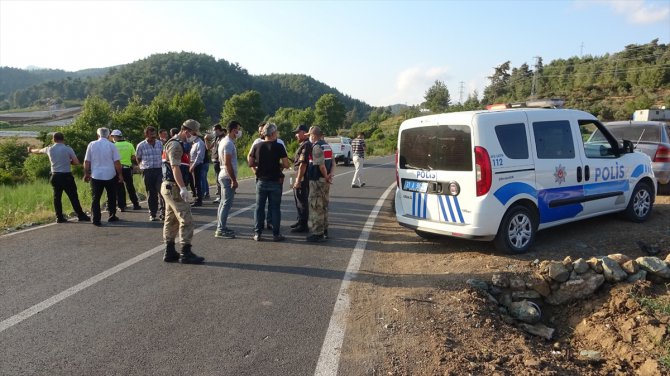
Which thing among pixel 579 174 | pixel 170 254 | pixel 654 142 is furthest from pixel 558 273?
pixel 654 142

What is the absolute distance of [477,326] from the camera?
4.03 metres

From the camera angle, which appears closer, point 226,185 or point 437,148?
point 437,148

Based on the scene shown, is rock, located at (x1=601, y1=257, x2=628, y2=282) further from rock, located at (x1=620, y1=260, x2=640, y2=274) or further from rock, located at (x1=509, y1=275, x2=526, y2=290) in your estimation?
rock, located at (x1=509, y1=275, x2=526, y2=290)

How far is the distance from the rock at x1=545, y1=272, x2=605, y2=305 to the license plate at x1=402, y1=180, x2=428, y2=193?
223 centimetres

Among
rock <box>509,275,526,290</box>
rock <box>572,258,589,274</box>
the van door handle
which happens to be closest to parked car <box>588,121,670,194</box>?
Result: the van door handle

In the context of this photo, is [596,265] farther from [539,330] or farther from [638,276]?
[539,330]

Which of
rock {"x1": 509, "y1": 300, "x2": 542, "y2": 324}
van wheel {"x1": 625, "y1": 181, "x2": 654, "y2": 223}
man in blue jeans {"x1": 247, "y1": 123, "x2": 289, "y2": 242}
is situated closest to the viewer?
rock {"x1": 509, "y1": 300, "x2": 542, "y2": 324}

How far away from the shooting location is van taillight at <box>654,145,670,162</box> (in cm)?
955

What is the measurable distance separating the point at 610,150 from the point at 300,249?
5.46m

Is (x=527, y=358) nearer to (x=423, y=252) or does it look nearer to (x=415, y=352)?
(x=415, y=352)

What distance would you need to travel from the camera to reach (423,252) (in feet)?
21.4

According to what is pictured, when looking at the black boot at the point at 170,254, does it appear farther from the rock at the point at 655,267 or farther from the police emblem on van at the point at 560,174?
the rock at the point at 655,267

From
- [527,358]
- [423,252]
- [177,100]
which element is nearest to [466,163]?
[423,252]

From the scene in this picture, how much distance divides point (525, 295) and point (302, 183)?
165 inches
